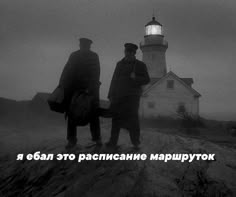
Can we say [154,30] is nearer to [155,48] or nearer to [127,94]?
[155,48]

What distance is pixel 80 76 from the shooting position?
21.5 ft

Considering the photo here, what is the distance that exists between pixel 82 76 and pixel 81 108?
742 millimetres

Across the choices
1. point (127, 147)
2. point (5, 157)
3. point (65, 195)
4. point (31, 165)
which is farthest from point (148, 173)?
point (5, 157)

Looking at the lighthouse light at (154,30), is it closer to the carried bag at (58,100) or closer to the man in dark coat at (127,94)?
the man in dark coat at (127,94)

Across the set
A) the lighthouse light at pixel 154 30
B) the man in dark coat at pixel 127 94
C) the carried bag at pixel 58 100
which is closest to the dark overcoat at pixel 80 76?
the carried bag at pixel 58 100

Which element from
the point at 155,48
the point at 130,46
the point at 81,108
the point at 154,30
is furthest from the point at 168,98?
the point at 81,108

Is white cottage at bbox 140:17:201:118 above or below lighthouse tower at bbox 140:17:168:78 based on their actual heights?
below

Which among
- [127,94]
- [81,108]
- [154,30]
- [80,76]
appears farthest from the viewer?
[154,30]

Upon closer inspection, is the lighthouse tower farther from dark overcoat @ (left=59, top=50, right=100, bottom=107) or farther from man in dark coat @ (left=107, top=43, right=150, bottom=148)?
dark overcoat @ (left=59, top=50, right=100, bottom=107)

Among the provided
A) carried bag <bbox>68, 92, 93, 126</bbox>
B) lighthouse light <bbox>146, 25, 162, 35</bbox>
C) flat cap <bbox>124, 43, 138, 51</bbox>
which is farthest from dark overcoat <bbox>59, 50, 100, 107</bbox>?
lighthouse light <bbox>146, 25, 162, 35</bbox>

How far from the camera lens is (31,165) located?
20.5ft

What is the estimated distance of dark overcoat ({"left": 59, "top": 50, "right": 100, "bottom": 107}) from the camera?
Result: 654 centimetres

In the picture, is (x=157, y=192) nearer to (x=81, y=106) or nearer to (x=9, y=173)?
(x=81, y=106)

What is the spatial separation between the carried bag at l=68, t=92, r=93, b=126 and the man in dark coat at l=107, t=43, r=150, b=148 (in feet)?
1.61
